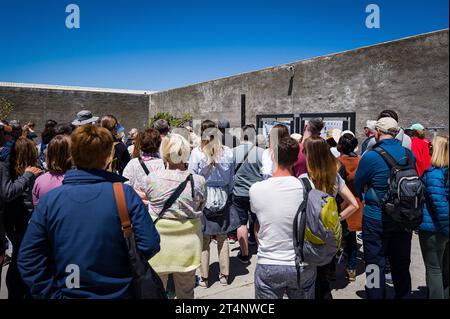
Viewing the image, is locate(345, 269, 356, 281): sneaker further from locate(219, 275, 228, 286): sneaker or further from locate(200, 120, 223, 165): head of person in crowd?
locate(200, 120, 223, 165): head of person in crowd

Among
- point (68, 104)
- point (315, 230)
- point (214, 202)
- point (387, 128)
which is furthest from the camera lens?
point (68, 104)

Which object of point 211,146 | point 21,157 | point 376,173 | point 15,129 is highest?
point 15,129

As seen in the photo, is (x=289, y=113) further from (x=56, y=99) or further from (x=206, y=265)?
(x=56, y=99)

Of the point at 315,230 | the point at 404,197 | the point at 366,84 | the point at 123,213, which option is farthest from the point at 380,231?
the point at 366,84

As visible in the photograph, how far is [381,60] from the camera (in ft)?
29.3

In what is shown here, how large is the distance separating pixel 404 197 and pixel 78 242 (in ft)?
8.26

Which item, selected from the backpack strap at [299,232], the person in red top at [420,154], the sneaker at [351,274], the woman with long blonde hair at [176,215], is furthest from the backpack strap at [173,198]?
the person in red top at [420,154]

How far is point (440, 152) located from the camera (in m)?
2.82

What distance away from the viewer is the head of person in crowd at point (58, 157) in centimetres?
287

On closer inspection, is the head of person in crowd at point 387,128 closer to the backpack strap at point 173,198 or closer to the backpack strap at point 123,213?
the backpack strap at point 173,198

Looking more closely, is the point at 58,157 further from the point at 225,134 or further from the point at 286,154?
the point at 225,134

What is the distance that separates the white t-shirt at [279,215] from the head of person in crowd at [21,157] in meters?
2.20

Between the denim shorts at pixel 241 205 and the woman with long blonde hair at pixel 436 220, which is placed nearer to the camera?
the woman with long blonde hair at pixel 436 220

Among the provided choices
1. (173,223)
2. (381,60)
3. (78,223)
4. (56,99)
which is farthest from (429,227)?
(56,99)
